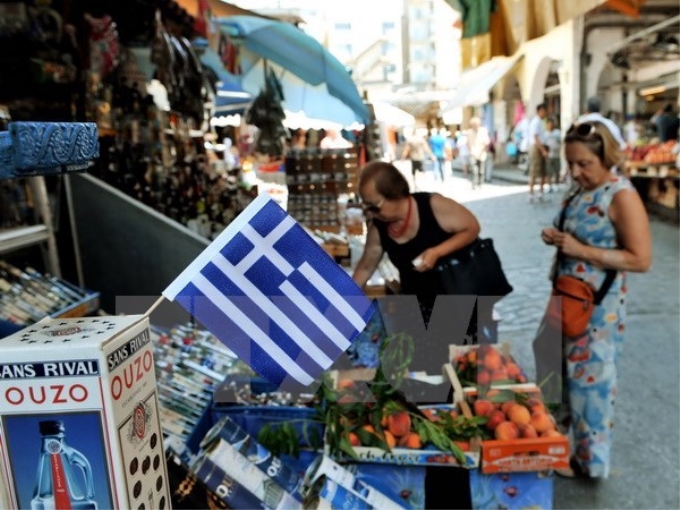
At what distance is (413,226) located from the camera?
303 centimetres

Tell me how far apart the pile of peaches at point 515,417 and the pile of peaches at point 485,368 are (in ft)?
0.46

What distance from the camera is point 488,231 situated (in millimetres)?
9883

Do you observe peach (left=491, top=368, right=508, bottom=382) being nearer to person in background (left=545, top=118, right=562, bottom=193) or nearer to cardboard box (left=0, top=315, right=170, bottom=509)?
cardboard box (left=0, top=315, right=170, bottom=509)

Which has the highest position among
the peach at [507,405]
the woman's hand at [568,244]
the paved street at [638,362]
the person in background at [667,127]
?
the person in background at [667,127]

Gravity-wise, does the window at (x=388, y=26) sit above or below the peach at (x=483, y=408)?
above

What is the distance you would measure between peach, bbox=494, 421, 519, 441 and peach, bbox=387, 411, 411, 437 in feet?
1.16

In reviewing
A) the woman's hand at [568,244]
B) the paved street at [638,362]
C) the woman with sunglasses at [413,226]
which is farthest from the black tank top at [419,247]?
the paved street at [638,362]

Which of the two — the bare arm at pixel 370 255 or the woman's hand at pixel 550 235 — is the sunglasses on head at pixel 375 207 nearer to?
the bare arm at pixel 370 255

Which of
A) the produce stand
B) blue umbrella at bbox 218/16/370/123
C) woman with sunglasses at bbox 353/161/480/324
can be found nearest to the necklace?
woman with sunglasses at bbox 353/161/480/324

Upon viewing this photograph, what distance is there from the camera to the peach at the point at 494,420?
2.33m

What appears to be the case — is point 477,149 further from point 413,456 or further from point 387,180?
point 413,456

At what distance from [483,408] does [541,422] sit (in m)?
0.24

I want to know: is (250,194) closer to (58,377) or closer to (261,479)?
(261,479)

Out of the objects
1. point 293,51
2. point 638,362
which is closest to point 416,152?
point 293,51
